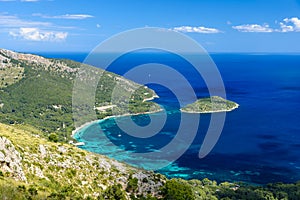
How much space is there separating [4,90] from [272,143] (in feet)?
308

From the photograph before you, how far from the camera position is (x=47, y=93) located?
122688 mm

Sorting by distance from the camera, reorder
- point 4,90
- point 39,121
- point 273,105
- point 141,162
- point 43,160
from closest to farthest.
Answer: point 43,160 < point 141,162 < point 39,121 < point 4,90 < point 273,105

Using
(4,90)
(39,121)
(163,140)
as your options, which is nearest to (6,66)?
(4,90)

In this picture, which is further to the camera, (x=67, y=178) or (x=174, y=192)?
(x=174, y=192)

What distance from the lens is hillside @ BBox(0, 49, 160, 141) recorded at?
10275 cm

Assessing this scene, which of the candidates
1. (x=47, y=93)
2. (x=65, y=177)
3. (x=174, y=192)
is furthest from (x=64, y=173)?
(x=47, y=93)

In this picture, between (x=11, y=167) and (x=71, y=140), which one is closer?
(x=11, y=167)

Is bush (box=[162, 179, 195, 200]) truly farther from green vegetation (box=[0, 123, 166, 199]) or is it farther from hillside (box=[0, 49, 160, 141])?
hillside (box=[0, 49, 160, 141])

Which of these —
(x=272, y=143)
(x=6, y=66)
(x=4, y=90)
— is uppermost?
(x=6, y=66)

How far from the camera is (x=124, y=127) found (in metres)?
102

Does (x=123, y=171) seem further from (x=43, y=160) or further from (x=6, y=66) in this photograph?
(x=6, y=66)

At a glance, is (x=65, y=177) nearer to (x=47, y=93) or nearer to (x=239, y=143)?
(x=239, y=143)

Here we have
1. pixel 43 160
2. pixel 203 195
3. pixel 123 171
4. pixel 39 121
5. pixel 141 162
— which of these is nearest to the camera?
pixel 43 160

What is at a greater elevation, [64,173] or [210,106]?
[210,106]
